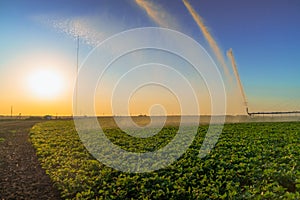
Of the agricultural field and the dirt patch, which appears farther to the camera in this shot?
the dirt patch

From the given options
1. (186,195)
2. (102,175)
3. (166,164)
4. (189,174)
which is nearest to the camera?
(186,195)

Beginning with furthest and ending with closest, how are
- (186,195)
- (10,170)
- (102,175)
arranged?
(10,170)
(102,175)
(186,195)

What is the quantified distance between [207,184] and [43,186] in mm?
5762

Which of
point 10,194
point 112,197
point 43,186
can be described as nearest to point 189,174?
point 112,197

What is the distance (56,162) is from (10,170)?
1.95m

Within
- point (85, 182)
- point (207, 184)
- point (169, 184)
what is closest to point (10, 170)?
point (85, 182)

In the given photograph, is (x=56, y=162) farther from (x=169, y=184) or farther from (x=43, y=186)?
(x=169, y=184)

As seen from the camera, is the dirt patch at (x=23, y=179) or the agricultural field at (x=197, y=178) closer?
the agricultural field at (x=197, y=178)

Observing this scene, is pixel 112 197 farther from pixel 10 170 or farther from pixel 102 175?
pixel 10 170

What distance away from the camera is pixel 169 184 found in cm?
1085

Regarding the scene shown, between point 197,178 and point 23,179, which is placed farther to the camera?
point 23,179

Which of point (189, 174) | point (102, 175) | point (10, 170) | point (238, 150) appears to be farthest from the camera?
point (238, 150)

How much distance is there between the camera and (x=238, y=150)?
16250 millimetres

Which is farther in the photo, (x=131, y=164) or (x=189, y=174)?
(x=131, y=164)
